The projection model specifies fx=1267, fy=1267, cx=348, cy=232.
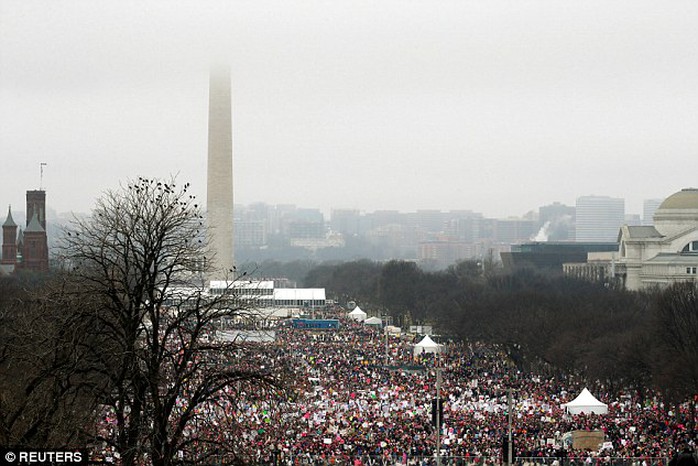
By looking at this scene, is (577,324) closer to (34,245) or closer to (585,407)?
(585,407)

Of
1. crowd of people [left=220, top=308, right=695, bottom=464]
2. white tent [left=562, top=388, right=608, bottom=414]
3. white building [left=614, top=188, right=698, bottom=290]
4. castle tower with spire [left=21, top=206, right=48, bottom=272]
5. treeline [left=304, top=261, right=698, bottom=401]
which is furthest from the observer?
castle tower with spire [left=21, top=206, right=48, bottom=272]

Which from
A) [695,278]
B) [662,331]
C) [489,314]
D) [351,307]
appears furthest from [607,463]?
[351,307]

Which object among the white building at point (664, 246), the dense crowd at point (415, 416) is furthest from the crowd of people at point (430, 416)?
the white building at point (664, 246)

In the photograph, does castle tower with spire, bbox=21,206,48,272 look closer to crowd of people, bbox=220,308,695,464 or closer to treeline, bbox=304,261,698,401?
treeline, bbox=304,261,698,401

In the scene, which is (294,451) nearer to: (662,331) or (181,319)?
(181,319)

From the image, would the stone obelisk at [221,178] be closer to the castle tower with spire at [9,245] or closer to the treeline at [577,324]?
the treeline at [577,324]

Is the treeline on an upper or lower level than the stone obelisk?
lower

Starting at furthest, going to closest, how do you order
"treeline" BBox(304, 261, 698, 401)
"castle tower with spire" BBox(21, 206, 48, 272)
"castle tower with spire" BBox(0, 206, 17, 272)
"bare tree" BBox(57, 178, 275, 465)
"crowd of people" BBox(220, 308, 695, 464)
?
1. "castle tower with spire" BBox(0, 206, 17, 272)
2. "castle tower with spire" BBox(21, 206, 48, 272)
3. "treeline" BBox(304, 261, 698, 401)
4. "crowd of people" BBox(220, 308, 695, 464)
5. "bare tree" BBox(57, 178, 275, 465)

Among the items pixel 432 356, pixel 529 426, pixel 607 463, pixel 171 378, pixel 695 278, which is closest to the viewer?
pixel 171 378

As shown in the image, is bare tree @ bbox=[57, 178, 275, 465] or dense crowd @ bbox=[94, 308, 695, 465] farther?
dense crowd @ bbox=[94, 308, 695, 465]

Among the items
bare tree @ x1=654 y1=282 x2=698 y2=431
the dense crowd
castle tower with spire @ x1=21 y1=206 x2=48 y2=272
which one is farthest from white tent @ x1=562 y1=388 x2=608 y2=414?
Answer: castle tower with spire @ x1=21 y1=206 x2=48 y2=272
